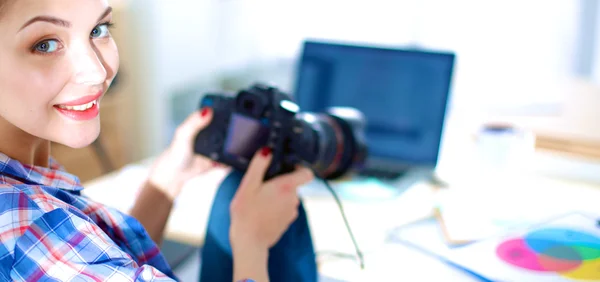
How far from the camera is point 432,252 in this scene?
2.83 feet

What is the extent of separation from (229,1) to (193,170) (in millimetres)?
1521

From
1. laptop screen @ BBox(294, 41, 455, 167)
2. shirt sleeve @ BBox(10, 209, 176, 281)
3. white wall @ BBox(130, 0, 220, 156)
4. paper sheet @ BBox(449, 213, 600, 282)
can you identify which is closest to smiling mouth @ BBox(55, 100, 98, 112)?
shirt sleeve @ BBox(10, 209, 176, 281)

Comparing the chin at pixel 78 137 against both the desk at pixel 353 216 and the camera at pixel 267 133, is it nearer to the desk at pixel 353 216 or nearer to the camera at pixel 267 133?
the camera at pixel 267 133

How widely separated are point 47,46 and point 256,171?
1.14 feet

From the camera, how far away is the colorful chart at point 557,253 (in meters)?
0.75

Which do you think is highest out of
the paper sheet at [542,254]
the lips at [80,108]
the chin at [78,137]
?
the lips at [80,108]

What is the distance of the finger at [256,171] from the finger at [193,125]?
0.51ft

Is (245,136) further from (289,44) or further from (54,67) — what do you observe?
(289,44)

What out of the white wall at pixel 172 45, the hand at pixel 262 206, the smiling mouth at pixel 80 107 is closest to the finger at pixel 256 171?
the hand at pixel 262 206

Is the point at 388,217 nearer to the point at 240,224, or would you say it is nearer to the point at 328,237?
the point at 328,237

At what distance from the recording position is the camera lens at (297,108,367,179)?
34.2 inches

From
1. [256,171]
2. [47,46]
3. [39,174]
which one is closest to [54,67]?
[47,46]

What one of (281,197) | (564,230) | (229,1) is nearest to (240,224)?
(281,197)

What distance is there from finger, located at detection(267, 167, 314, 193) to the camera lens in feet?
0.09
